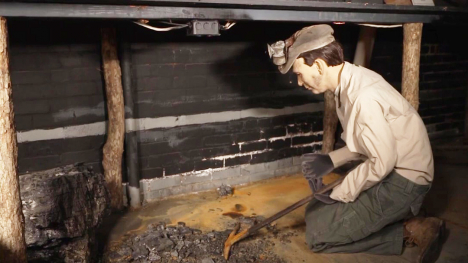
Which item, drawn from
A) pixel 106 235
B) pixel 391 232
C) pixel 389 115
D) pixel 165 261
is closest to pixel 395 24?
pixel 389 115

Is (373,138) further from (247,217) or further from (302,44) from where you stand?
(247,217)

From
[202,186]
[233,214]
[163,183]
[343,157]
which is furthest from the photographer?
[202,186]

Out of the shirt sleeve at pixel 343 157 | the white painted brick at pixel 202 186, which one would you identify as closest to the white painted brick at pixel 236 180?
the white painted brick at pixel 202 186

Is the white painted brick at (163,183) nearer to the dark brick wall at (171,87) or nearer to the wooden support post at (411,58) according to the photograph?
the dark brick wall at (171,87)

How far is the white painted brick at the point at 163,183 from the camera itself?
17.2 ft

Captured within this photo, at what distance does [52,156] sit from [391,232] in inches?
134

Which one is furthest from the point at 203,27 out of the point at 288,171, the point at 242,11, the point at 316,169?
the point at 288,171

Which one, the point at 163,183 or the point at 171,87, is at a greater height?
the point at 171,87

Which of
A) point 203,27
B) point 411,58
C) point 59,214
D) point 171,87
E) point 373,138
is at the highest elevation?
point 203,27

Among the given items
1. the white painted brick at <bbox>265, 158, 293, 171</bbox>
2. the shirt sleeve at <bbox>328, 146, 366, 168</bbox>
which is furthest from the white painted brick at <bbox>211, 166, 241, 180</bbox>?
the shirt sleeve at <bbox>328, 146, 366, 168</bbox>

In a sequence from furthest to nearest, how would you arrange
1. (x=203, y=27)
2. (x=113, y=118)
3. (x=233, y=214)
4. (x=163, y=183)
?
(x=163, y=183) → (x=233, y=214) → (x=113, y=118) → (x=203, y=27)

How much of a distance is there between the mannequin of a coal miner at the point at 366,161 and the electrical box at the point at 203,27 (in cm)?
56

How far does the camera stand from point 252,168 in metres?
5.87

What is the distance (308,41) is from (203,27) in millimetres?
909
